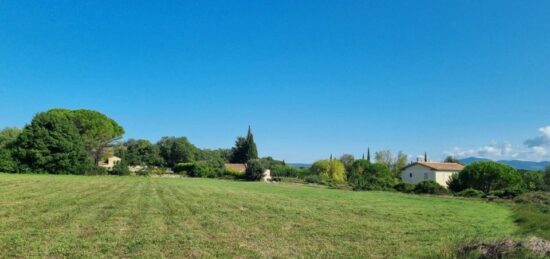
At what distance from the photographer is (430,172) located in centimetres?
6981

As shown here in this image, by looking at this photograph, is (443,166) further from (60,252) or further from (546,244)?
(60,252)

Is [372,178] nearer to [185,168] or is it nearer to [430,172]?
[430,172]

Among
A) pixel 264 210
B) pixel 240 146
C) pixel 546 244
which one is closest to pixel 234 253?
pixel 546 244

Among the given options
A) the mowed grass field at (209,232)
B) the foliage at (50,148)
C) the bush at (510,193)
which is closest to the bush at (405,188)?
the bush at (510,193)

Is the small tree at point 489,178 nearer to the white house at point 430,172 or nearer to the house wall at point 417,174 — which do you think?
the white house at point 430,172

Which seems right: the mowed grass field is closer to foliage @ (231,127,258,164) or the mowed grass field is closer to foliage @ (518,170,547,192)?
foliage @ (518,170,547,192)

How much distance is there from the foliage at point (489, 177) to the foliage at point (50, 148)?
5302cm

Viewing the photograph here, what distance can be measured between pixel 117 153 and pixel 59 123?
35888 mm

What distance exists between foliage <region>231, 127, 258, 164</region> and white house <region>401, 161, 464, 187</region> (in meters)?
40.4

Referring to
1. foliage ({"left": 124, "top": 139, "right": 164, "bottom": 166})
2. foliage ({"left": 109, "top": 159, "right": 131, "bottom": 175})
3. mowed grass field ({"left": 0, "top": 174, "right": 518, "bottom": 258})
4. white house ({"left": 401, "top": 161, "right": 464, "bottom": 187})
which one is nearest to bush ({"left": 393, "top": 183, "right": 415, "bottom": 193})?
white house ({"left": 401, "top": 161, "right": 464, "bottom": 187})

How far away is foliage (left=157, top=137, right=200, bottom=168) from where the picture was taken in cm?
11038

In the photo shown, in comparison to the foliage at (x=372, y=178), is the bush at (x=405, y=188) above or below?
below

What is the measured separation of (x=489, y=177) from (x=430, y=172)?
18366 mm

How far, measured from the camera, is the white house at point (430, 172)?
226ft
